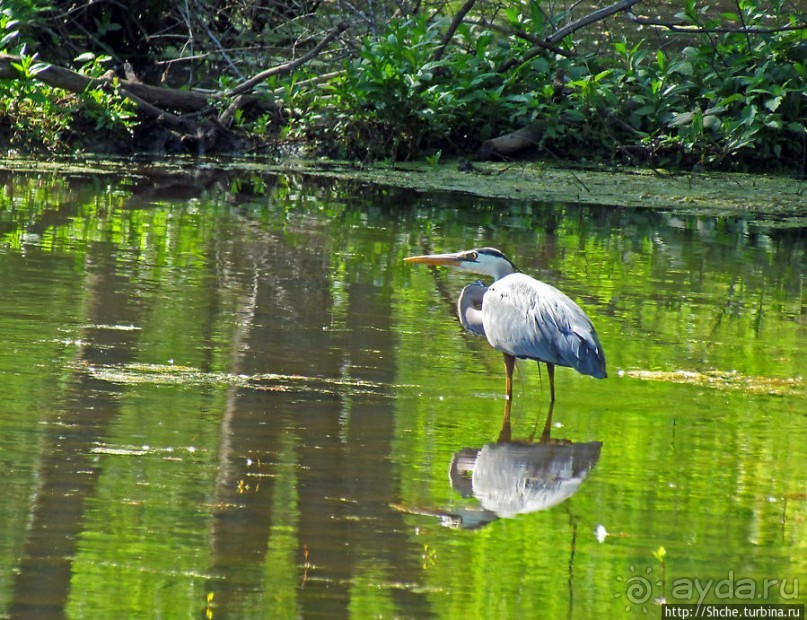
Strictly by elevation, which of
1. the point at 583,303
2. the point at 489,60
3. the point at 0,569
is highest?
the point at 489,60

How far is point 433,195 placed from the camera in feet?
43.0

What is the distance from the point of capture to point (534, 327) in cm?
598

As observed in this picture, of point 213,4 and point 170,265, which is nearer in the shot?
point 170,265

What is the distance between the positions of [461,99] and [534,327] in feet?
29.0

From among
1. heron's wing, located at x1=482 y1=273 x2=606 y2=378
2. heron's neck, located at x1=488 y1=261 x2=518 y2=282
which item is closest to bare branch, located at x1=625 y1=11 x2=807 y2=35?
heron's neck, located at x1=488 y1=261 x2=518 y2=282

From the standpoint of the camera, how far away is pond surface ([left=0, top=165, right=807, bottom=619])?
3.75 meters

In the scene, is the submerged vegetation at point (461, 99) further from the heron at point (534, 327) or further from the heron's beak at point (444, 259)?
the heron at point (534, 327)

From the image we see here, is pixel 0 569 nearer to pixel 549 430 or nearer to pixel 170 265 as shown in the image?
pixel 549 430

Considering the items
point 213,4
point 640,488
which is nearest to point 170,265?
point 640,488

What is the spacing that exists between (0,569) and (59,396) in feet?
6.27

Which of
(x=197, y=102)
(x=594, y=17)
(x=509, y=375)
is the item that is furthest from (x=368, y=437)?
(x=197, y=102)

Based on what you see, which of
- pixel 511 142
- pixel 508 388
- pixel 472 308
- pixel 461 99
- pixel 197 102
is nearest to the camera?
pixel 508 388

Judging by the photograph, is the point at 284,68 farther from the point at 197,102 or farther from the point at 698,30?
the point at 698,30

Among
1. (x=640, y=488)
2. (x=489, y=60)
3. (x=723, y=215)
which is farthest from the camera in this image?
(x=489, y=60)
